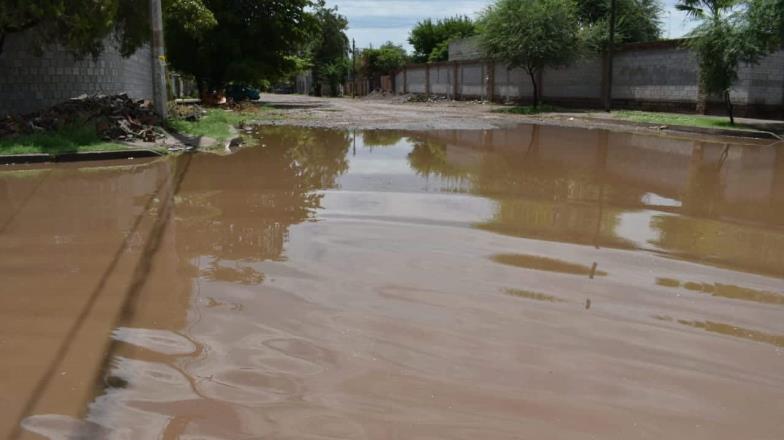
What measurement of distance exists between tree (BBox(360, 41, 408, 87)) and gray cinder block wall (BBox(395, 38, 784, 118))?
2220cm

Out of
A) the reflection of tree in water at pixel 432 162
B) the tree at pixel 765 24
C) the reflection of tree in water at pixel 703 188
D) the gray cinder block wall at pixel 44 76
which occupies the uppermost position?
the tree at pixel 765 24

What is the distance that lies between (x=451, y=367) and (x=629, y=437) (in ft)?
3.77

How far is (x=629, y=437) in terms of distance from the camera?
343 centimetres

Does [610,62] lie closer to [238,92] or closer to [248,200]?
[238,92]

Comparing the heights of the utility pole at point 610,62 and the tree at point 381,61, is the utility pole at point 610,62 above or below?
below

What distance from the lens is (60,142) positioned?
13.9m

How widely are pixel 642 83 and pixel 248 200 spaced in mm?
29704

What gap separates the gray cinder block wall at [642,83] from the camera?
88.6ft

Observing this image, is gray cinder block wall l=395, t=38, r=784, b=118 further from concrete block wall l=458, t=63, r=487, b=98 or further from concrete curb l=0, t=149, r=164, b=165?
concrete curb l=0, t=149, r=164, b=165

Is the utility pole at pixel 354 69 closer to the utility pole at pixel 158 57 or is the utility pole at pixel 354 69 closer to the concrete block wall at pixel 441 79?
the concrete block wall at pixel 441 79

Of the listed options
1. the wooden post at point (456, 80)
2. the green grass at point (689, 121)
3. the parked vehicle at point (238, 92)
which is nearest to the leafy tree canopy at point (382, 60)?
the wooden post at point (456, 80)

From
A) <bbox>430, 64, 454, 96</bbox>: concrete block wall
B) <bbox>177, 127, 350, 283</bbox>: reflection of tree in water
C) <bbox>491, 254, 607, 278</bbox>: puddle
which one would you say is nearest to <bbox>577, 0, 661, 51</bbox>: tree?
<bbox>430, 64, 454, 96</bbox>: concrete block wall

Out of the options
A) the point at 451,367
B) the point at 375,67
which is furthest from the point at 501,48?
the point at 375,67

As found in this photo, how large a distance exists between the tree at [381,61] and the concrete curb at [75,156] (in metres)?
59.9
